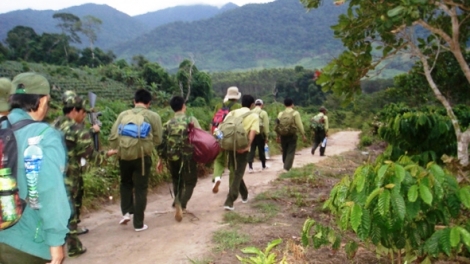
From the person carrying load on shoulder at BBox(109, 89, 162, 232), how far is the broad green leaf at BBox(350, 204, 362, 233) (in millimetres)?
2862

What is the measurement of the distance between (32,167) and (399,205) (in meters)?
1.88

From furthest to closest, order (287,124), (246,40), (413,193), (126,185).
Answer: (246,40), (287,124), (126,185), (413,193)

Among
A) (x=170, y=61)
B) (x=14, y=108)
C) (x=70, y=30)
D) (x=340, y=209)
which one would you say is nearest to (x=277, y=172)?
(x=340, y=209)

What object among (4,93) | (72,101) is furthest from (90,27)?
(4,93)

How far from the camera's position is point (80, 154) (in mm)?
4098

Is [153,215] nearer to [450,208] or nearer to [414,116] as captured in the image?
[414,116]

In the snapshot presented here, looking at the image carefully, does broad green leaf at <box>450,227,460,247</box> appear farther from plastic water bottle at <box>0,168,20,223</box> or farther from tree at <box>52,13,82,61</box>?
tree at <box>52,13,82,61</box>

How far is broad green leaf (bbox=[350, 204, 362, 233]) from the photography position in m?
2.37

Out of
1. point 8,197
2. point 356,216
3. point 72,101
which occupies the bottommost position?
point 356,216

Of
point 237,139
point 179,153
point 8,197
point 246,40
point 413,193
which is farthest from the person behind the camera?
point 246,40

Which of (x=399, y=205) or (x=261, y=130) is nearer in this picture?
(x=399, y=205)

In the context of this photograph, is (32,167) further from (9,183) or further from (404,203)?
(404,203)

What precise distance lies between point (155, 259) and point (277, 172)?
5.43 meters

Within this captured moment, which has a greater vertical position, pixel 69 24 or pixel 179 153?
pixel 69 24
